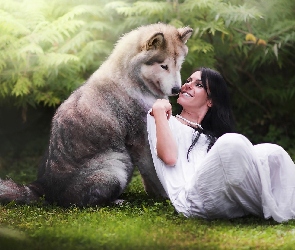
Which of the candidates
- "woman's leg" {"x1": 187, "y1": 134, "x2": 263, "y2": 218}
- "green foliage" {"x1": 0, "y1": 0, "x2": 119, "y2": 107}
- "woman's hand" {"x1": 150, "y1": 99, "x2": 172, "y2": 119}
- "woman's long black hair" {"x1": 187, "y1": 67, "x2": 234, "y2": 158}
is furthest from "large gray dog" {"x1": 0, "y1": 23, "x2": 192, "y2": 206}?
"green foliage" {"x1": 0, "y1": 0, "x2": 119, "y2": 107}

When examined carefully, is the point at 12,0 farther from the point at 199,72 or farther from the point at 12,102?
the point at 199,72

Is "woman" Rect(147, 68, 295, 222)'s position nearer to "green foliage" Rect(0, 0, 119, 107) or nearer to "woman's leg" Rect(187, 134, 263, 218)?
"woman's leg" Rect(187, 134, 263, 218)

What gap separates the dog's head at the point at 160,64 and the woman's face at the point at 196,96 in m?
0.17

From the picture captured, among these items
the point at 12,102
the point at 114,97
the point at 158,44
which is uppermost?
the point at 158,44

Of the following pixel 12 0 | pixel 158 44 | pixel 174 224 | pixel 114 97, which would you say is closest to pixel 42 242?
pixel 174 224

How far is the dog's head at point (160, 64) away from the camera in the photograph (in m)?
4.45

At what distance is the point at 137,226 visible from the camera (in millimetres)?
3510

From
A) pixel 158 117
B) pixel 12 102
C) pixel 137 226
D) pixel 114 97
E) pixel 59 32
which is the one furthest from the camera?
pixel 12 102

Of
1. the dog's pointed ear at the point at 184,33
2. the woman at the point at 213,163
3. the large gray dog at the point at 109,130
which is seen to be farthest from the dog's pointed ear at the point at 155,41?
the woman at the point at 213,163

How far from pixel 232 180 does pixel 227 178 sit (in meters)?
0.04

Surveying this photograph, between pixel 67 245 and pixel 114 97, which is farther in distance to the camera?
pixel 114 97

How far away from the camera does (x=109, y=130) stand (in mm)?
4395

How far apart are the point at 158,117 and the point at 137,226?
82 cm

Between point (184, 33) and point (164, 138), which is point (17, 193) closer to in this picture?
point (164, 138)
